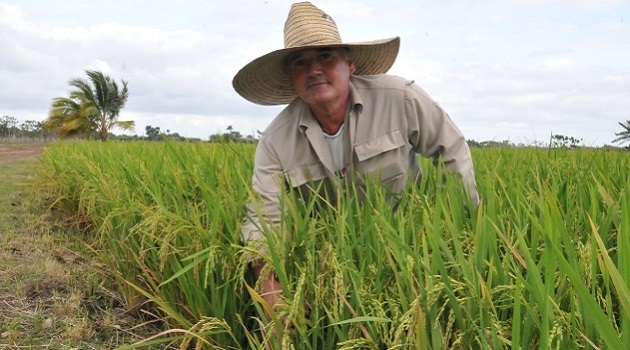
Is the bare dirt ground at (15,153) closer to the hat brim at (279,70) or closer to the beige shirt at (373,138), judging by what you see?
the hat brim at (279,70)

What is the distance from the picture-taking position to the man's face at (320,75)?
6.93 feet

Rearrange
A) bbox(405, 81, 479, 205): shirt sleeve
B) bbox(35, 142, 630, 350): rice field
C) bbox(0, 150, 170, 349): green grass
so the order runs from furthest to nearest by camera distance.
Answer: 1. bbox(405, 81, 479, 205): shirt sleeve
2. bbox(0, 150, 170, 349): green grass
3. bbox(35, 142, 630, 350): rice field

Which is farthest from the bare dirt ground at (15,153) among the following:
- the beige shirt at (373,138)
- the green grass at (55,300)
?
the beige shirt at (373,138)

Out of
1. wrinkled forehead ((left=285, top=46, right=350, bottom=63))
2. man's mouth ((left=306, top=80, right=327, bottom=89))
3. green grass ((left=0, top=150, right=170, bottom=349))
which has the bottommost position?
green grass ((left=0, top=150, right=170, bottom=349))

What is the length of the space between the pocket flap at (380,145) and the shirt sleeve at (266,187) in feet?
1.05

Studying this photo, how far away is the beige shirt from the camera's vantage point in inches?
87.8

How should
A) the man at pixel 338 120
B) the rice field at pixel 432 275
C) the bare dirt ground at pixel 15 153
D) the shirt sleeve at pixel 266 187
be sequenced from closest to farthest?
the rice field at pixel 432 275
the shirt sleeve at pixel 266 187
the man at pixel 338 120
the bare dirt ground at pixel 15 153

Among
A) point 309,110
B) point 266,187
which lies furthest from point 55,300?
point 309,110

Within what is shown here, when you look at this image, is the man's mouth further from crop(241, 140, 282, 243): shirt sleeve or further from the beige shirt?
crop(241, 140, 282, 243): shirt sleeve

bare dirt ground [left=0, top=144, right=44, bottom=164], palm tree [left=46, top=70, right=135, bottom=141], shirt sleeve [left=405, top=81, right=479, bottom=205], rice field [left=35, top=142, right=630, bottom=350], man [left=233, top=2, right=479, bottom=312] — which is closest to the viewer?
rice field [left=35, top=142, right=630, bottom=350]

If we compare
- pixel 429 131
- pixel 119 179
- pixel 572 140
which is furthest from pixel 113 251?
pixel 572 140

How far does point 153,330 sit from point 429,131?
4.32ft

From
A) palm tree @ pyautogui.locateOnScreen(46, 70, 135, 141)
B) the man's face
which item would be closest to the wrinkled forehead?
the man's face

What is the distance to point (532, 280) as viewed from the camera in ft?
2.98
